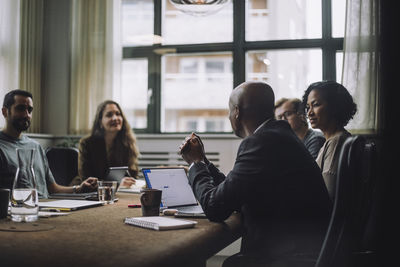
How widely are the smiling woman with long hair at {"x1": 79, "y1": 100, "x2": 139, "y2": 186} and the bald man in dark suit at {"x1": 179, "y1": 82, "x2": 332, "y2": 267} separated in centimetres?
208

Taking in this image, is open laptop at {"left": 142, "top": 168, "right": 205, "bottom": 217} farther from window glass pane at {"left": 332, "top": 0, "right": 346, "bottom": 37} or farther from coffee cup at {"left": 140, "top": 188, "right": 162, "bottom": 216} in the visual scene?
window glass pane at {"left": 332, "top": 0, "right": 346, "bottom": 37}

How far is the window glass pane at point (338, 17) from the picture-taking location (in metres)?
4.45

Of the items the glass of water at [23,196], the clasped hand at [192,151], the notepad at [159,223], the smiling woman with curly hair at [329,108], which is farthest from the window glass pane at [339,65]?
the glass of water at [23,196]

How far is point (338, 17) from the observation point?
4469mm

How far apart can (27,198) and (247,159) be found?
2.33 feet

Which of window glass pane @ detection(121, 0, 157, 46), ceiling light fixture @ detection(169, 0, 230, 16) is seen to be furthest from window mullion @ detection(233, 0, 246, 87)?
ceiling light fixture @ detection(169, 0, 230, 16)

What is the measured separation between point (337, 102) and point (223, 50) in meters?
2.25

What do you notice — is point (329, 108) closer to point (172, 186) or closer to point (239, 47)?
point (172, 186)

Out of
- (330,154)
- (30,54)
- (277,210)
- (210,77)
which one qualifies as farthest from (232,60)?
(277,210)

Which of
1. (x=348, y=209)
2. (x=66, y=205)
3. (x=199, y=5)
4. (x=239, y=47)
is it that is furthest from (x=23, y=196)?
(x=239, y=47)

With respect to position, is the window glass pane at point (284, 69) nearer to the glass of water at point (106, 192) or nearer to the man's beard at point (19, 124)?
the man's beard at point (19, 124)

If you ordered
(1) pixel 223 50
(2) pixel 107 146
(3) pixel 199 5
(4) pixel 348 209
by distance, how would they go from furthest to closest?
(1) pixel 223 50
(2) pixel 107 146
(3) pixel 199 5
(4) pixel 348 209

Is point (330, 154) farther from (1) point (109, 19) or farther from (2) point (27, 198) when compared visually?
(1) point (109, 19)

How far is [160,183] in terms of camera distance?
6.15 feet
